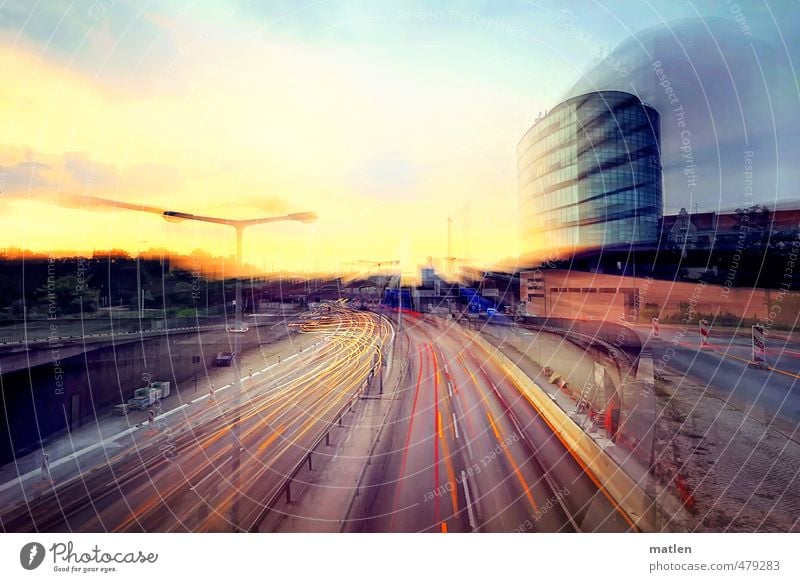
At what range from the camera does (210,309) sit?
2.82 meters

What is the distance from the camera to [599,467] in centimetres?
232

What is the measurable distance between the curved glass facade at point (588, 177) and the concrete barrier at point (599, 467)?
153cm

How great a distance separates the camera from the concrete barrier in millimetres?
1905

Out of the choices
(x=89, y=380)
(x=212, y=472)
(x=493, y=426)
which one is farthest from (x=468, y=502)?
(x=89, y=380)

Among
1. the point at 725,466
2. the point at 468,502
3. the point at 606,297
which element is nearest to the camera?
the point at 468,502

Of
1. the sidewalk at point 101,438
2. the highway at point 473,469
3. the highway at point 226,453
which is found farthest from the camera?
the sidewalk at point 101,438

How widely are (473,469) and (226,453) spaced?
1937mm

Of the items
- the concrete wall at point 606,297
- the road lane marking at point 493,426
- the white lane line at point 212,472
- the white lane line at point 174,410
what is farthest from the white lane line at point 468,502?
the white lane line at point 174,410

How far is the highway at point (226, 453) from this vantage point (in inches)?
89.4

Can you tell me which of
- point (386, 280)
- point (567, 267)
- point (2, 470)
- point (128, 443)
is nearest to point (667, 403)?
point (567, 267)

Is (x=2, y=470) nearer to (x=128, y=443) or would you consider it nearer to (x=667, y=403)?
(x=128, y=443)

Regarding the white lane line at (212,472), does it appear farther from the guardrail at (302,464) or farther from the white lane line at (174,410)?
the white lane line at (174,410)

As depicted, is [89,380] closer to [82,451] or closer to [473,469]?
[82,451]
